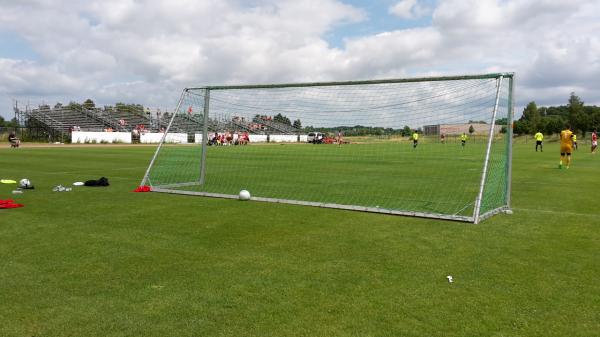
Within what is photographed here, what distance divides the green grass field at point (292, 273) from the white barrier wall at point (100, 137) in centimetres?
4851

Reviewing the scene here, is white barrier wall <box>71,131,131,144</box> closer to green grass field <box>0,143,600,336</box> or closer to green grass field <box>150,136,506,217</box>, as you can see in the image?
green grass field <box>150,136,506,217</box>

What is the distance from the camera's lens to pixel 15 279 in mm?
5070

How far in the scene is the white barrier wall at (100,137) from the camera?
53344 millimetres

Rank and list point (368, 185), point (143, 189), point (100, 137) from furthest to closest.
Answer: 1. point (100, 137)
2. point (368, 185)
3. point (143, 189)

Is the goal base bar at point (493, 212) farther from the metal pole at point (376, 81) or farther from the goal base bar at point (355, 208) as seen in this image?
the metal pole at point (376, 81)

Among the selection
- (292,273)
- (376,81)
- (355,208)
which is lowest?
(292,273)

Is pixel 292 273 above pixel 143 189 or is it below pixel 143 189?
below

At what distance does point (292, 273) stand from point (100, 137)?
55.0 m

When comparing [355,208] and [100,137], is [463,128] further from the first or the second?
[100,137]

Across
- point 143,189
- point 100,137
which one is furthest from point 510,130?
point 100,137

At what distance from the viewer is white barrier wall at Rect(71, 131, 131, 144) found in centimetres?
Result: 5334

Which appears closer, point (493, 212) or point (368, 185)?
point (493, 212)

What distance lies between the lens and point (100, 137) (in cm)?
5509

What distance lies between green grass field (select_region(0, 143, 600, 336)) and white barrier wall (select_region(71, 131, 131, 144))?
159ft
